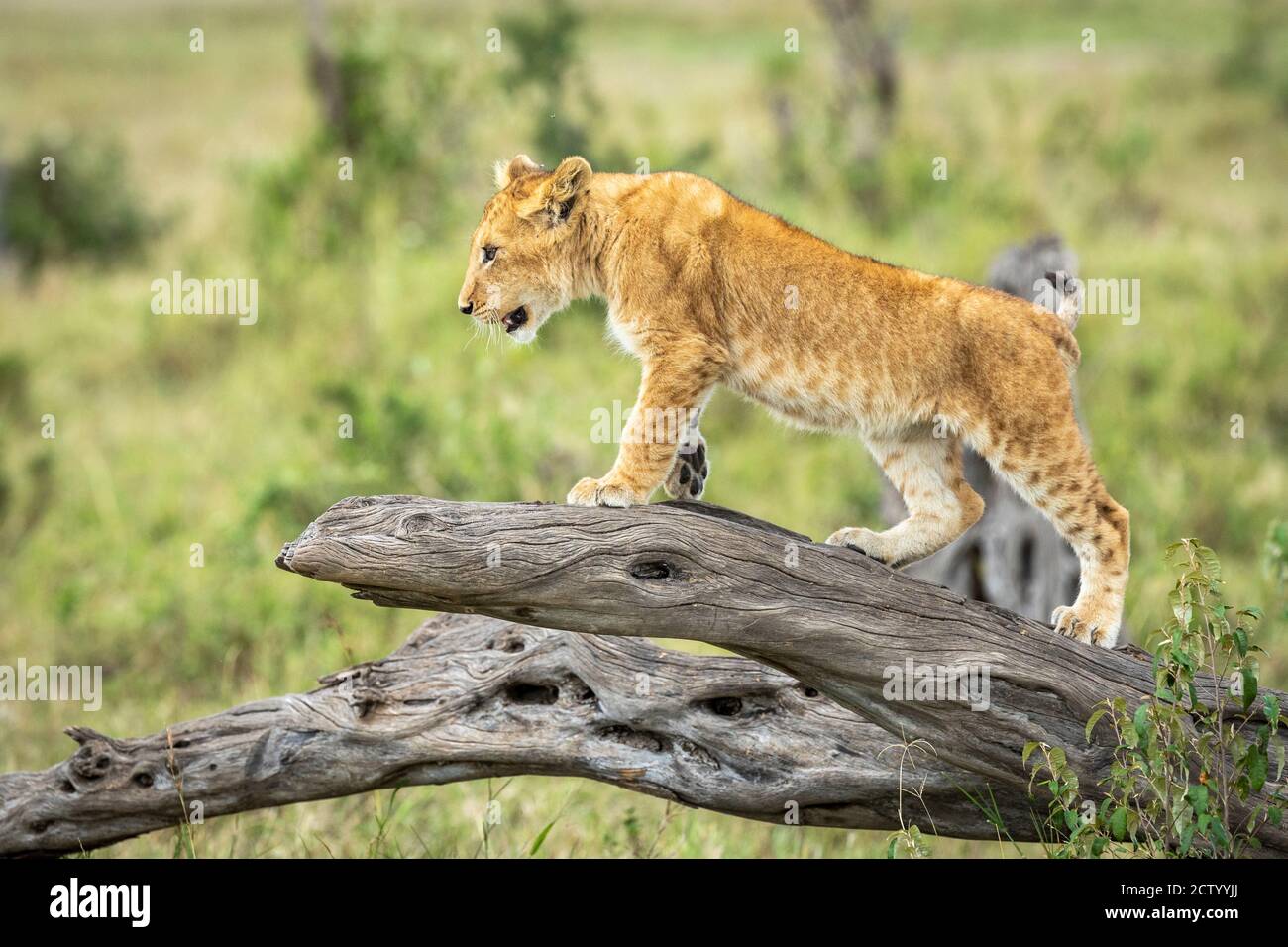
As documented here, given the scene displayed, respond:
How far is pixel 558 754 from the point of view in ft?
20.1

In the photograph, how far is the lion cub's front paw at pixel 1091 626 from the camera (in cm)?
618

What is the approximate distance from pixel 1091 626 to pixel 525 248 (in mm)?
2956

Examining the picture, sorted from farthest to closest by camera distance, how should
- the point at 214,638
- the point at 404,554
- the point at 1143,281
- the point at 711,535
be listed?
the point at 1143,281 < the point at 214,638 < the point at 711,535 < the point at 404,554

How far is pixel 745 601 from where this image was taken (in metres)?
5.50

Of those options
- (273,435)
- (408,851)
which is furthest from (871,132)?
(408,851)

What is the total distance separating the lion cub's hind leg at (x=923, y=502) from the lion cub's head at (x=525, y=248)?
66.5 inches

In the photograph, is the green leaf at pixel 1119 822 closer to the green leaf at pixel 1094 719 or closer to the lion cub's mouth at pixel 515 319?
the green leaf at pixel 1094 719

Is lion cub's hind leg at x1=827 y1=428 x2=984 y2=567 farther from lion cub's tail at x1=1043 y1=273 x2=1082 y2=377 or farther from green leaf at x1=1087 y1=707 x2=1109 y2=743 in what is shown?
green leaf at x1=1087 y1=707 x2=1109 y2=743

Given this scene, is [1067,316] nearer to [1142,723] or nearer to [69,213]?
[1142,723]

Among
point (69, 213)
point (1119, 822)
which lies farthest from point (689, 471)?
point (69, 213)

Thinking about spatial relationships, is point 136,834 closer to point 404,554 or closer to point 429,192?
point 404,554

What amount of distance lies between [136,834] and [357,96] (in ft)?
42.1

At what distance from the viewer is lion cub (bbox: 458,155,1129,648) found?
609cm

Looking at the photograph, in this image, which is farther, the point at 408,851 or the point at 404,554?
the point at 408,851
